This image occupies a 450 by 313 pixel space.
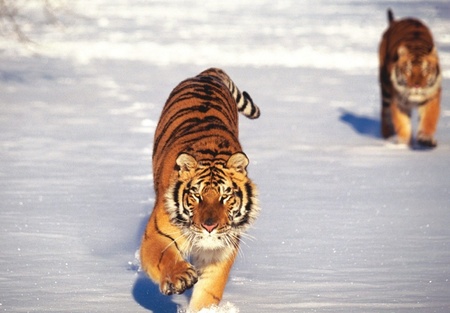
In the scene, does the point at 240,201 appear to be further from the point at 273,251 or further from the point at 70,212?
the point at 70,212

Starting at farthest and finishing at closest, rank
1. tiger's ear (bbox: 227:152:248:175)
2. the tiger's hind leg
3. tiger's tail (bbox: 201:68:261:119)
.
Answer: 1. the tiger's hind leg
2. tiger's tail (bbox: 201:68:261:119)
3. tiger's ear (bbox: 227:152:248:175)

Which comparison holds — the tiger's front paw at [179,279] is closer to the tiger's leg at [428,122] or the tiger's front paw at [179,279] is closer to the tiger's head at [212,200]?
the tiger's head at [212,200]

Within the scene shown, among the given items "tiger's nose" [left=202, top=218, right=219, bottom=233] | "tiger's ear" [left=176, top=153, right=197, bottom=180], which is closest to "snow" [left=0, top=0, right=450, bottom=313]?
"tiger's nose" [left=202, top=218, right=219, bottom=233]

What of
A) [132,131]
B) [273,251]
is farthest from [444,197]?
[132,131]

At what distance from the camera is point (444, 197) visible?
6781 millimetres

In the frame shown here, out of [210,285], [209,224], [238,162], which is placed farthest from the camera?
[210,285]

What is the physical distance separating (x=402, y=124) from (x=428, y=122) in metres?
0.28

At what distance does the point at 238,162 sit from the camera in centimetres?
378

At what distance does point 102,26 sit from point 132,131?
60.4 ft

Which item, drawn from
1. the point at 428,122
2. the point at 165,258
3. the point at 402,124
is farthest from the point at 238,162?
the point at 402,124

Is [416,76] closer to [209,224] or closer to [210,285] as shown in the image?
[210,285]

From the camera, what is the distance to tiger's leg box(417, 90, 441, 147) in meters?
8.70

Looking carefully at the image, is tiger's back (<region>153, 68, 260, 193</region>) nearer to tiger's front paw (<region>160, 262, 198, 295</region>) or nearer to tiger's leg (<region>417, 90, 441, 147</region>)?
tiger's front paw (<region>160, 262, 198, 295</region>)

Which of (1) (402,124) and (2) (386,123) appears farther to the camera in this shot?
(2) (386,123)
